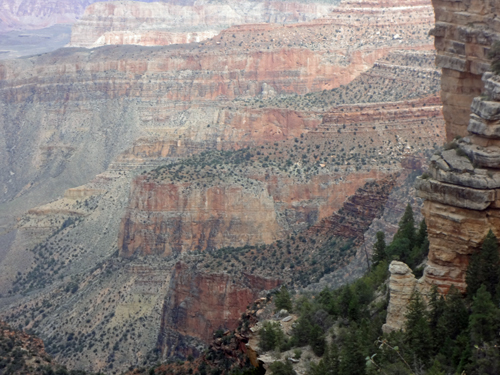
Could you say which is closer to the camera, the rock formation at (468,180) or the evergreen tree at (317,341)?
the rock formation at (468,180)

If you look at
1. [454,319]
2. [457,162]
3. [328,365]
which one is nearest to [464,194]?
[457,162]

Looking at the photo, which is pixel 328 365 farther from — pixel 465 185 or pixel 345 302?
pixel 465 185

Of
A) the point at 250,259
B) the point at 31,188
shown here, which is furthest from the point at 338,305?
the point at 31,188

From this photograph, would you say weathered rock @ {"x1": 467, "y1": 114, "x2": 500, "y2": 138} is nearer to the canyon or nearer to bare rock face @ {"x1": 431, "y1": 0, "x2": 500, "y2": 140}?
bare rock face @ {"x1": 431, "y1": 0, "x2": 500, "y2": 140}

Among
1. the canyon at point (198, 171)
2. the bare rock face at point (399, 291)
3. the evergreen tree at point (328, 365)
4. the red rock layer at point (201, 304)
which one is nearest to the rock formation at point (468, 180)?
the bare rock face at point (399, 291)

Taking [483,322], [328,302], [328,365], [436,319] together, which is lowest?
[328,302]

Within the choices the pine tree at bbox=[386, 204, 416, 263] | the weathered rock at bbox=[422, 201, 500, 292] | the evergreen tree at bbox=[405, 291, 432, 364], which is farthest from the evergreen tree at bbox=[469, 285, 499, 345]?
the pine tree at bbox=[386, 204, 416, 263]

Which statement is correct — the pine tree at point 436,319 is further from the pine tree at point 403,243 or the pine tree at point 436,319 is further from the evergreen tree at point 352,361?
the pine tree at point 403,243
